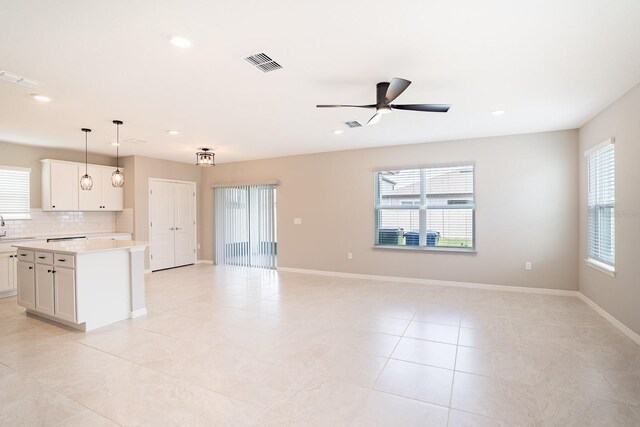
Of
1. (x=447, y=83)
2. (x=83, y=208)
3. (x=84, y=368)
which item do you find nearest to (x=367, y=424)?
(x=84, y=368)

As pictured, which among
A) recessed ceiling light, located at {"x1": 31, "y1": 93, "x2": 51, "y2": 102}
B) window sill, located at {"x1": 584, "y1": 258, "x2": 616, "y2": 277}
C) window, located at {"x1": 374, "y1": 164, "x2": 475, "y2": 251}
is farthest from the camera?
window, located at {"x1": 374, "y1": 164, "x2": 475, "y2": 251}

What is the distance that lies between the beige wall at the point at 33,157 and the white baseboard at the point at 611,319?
8812 mm

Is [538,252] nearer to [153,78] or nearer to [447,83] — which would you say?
[447,83]

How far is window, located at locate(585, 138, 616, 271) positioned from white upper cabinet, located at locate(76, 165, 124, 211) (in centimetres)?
830

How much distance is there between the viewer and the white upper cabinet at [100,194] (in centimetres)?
646

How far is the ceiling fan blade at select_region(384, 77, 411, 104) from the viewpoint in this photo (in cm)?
272

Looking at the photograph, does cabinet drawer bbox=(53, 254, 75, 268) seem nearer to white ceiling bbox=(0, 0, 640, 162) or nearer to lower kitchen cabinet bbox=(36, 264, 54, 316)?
lower kitchen cabinet bbox=(36, 264, 54, 316)

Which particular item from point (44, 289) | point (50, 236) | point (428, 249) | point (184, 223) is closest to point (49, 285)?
point (44, 289)

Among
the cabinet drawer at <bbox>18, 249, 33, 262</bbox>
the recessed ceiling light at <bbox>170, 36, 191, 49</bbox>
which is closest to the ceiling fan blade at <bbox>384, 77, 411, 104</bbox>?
the recessed ceiling light at <bbox>170, 36, 191, 49</bbox>

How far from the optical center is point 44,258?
398cm

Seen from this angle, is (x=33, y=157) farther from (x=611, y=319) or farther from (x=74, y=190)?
(x=611, y=319)

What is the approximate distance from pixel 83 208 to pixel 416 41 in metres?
6.74

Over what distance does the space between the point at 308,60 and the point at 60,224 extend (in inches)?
246

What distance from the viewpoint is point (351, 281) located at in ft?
20.5
